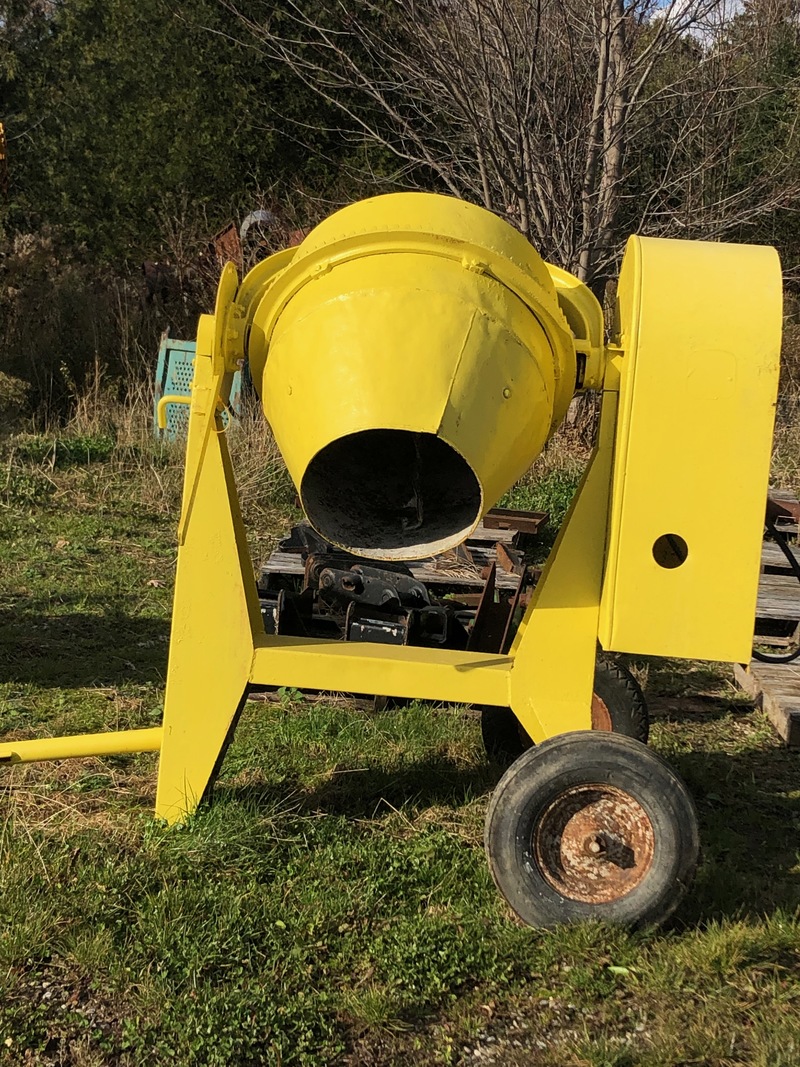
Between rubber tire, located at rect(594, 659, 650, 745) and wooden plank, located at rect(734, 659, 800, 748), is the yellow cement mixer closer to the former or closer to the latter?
rubber tire, located at rect(594, 659, 650, 745)

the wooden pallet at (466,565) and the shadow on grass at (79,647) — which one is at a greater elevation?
the wooden pallet at (466,565)

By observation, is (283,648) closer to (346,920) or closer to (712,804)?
(346,920)

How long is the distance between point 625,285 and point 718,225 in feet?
21.8

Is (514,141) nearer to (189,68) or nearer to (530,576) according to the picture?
(530,576)

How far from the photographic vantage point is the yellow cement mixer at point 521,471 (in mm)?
2330

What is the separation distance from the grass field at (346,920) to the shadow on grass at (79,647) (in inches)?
7.4

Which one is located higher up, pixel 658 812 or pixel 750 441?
pixel 750 441

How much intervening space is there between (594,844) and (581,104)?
762 centimetres

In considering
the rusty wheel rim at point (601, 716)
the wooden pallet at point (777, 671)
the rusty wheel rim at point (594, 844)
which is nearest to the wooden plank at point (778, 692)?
the wooden pallet at point (777, 671)

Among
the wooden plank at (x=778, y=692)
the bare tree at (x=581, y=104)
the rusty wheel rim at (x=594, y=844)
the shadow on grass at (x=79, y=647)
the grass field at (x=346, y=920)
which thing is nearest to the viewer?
the grass field at (x=346, y=920)

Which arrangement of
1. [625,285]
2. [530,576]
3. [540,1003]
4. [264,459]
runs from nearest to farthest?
[540,1003]
[625,285]
[530,576]
[264,459]

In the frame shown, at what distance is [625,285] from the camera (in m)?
2.55

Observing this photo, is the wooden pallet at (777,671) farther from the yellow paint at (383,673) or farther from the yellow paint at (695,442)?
the yellow paint at (383,673)

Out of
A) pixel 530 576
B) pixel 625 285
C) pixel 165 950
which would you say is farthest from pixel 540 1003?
pixel 530 576
